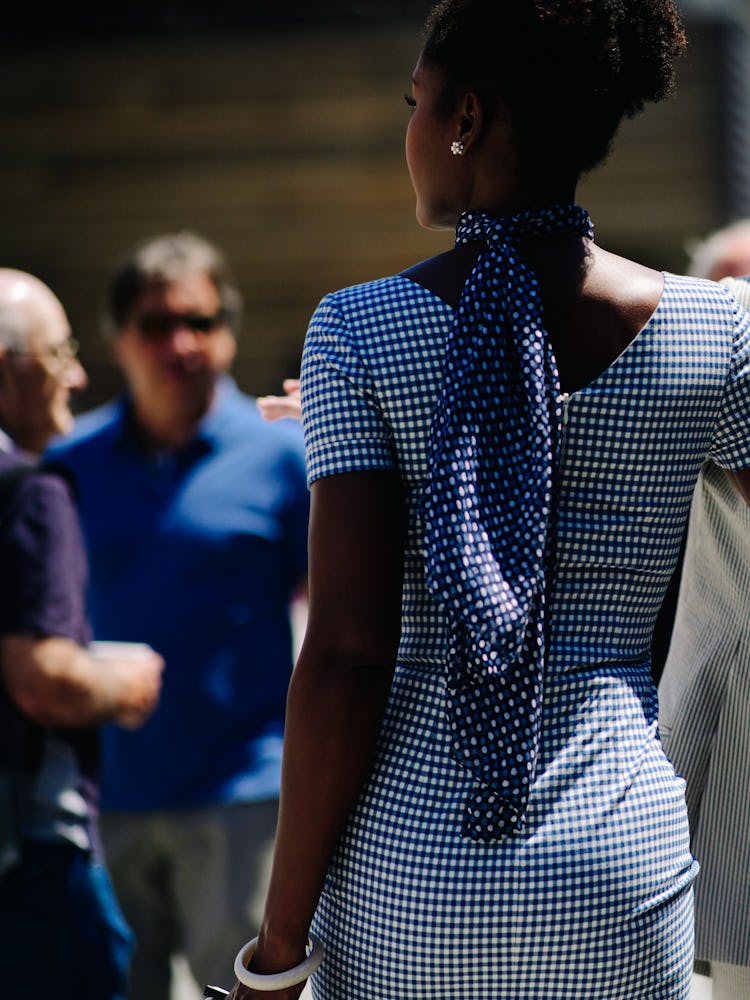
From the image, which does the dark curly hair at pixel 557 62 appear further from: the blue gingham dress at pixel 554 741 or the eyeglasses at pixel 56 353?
the eyeglasses at pixel 56 353

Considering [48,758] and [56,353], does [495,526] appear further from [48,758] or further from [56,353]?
[56,353]

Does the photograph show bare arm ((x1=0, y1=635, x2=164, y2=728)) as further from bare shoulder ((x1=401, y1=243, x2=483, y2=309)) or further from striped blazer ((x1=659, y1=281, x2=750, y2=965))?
bare shoulder ((x1=401, y1=243, x2=483, y2=309))

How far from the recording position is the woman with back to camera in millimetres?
1422

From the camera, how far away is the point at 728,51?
31.1 ft

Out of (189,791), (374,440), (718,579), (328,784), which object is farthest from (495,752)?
(189,791)

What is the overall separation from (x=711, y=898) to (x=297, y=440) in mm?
2011

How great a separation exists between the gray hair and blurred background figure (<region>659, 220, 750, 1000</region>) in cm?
224

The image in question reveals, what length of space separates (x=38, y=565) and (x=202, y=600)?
3.13 ft

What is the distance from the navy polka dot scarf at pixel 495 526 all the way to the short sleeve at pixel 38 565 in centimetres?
134

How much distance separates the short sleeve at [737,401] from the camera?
1.58 meters

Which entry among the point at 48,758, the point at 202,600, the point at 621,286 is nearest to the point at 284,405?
the point at 621,286

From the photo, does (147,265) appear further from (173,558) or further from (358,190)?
(358,190)

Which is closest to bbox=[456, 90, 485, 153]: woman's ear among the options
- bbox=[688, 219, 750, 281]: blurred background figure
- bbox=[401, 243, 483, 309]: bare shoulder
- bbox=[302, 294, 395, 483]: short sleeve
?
bbox=[401, 243, 483, 309]: bare shoulder

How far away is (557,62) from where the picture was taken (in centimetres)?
147
